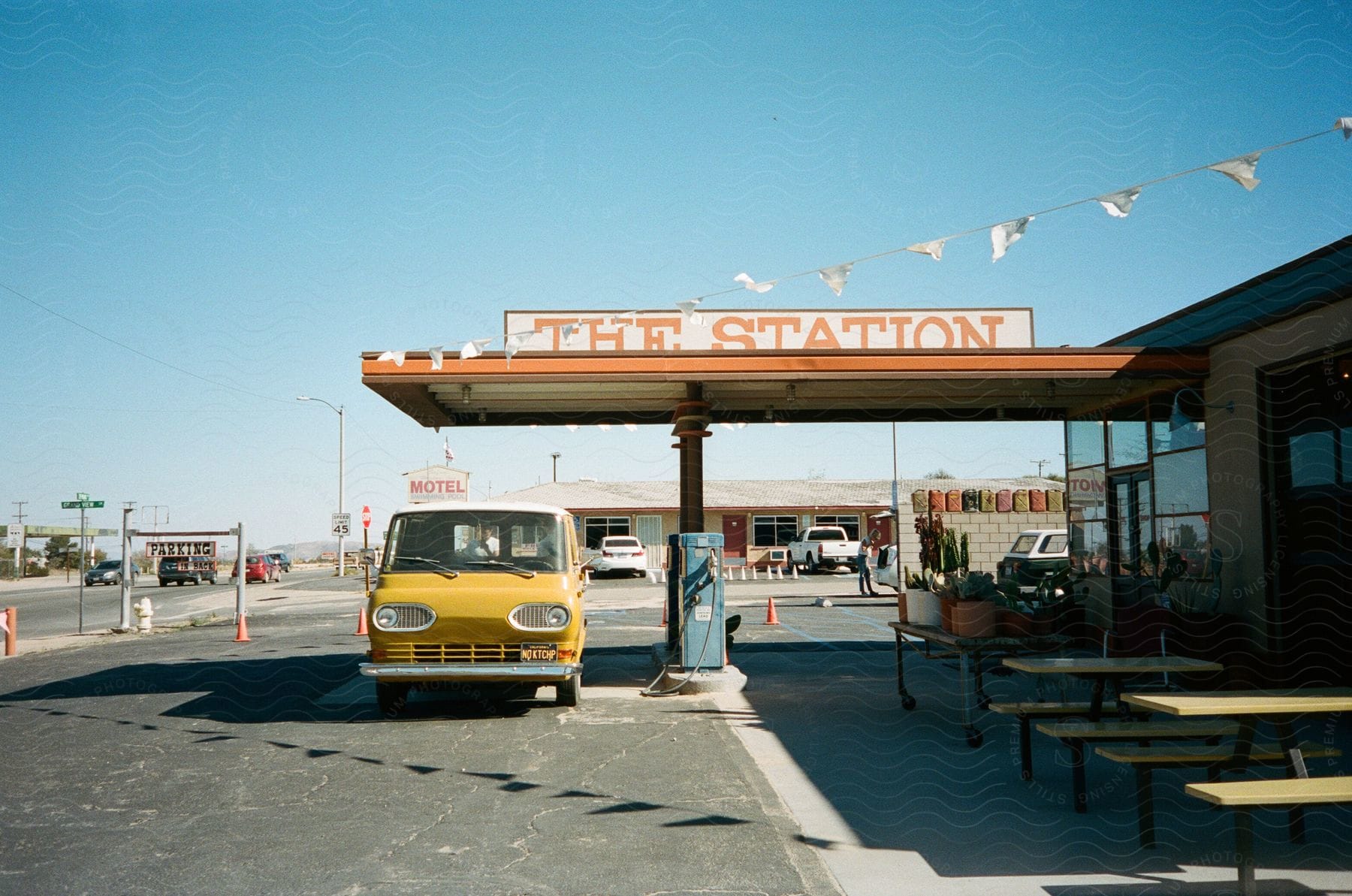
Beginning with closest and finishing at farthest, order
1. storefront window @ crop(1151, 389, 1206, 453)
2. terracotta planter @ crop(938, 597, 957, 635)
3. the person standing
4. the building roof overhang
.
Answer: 1. terracotta planter @ crop(938, 597, 957, 635)
2. the building roof overhang
3. storefront window @ crop(1151, 389, 1206, 453)
4. the person standing

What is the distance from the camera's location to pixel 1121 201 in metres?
6.91

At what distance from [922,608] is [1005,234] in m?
3.65

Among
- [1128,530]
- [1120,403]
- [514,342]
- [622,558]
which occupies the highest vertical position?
[514,342]

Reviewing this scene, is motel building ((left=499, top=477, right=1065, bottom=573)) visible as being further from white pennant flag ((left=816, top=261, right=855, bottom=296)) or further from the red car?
white pennant flag ((left=816, top=261, right=855, bottom=296))

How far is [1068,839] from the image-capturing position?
214 inches

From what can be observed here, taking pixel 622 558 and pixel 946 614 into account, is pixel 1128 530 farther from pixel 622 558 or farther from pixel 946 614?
pixel 622 558

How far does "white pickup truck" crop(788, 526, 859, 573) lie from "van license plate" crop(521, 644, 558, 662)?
3216 centimetres

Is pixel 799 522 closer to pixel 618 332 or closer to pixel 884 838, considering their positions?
pixel 618 332

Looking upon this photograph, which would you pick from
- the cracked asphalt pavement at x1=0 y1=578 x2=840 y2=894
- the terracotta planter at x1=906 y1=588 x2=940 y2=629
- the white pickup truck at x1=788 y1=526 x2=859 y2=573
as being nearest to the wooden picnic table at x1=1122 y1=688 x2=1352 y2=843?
the cracked asphalt pavement at x1=0 y1=578 x2=840 y2=894

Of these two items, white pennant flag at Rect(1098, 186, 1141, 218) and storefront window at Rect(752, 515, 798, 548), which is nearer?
white pennant flag at Rect(1098, 186, 1141, 218)

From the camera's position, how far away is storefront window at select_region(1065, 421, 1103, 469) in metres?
13.2

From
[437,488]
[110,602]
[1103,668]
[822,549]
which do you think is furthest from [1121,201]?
[822,549]

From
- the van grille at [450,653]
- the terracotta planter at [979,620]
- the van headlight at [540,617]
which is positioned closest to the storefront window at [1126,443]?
the terracotta planter at [979,620]

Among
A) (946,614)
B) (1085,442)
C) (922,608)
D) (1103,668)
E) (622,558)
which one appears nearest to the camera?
(1103,668)
